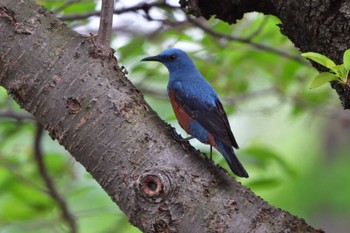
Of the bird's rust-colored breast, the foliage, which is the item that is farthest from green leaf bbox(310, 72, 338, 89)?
the bird's rust-colored breast

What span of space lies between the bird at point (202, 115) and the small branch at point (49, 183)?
79cm

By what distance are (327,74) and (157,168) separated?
639 millimetres

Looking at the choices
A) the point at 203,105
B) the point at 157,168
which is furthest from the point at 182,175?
the point at 203,105

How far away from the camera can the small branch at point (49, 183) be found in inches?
143

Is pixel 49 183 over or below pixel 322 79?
below

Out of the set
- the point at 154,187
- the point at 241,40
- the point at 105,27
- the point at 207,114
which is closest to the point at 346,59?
the point at 154,187

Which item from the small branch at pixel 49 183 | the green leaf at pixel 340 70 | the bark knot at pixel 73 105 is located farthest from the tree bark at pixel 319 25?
the small branch at pixel 49 183

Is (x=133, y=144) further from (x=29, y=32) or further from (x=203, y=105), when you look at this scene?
(x=203, y=105)

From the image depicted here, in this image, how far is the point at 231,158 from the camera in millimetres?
3018

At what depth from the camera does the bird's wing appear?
307 cm

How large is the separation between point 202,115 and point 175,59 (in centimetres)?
68

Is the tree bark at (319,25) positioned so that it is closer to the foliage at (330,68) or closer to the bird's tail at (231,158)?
the foliage at (330,68)

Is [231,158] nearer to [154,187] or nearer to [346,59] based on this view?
[154,187]

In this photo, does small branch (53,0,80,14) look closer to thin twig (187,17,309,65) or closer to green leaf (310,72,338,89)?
thin twig (187,17,309,65)
